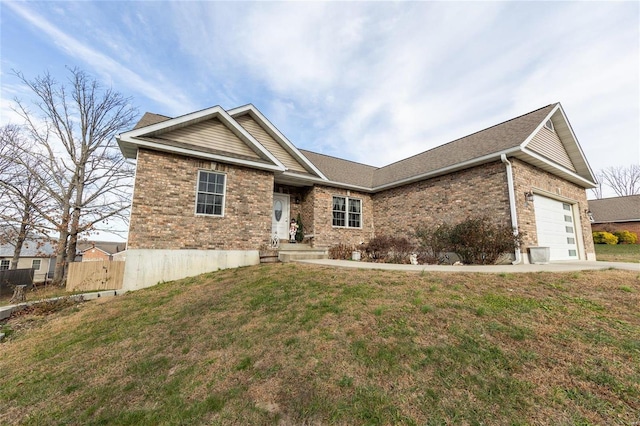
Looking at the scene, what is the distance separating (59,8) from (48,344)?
10.7 m

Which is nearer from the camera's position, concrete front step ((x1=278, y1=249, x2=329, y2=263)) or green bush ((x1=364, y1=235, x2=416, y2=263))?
concrete front step ((x1=278, y1=249, x2=329, y2=263))

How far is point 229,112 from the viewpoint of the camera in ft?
35.9

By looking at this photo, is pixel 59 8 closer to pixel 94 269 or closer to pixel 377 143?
pixel 94 269

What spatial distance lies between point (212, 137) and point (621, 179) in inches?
2375

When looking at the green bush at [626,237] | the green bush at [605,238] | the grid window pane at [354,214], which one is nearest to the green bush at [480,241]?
the grid window pane at [354,214]

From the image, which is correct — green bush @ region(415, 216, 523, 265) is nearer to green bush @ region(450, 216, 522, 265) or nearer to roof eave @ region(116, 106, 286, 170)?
green bush @ region(450, 216, 522, 265)

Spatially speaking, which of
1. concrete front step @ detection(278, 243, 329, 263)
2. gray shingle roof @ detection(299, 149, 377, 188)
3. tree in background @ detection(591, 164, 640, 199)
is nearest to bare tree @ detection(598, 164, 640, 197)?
tree in background @ detection(591, 164, 640, 199)

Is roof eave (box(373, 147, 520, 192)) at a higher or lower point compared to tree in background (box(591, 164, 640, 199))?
lower

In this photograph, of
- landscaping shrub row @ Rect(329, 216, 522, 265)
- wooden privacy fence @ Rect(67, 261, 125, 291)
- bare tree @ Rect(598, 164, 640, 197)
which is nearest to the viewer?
landscaping shrub row @ Rect(329, 216, 522, 265)

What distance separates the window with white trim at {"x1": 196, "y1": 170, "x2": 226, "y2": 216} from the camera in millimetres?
9516

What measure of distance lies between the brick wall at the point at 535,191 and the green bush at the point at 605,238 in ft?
46.5

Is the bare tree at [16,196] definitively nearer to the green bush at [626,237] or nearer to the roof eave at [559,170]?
the roof eave at [559,170]

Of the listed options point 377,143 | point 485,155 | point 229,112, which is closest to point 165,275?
point 229,112

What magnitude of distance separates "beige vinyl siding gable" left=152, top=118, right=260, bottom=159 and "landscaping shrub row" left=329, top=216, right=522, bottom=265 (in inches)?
235
